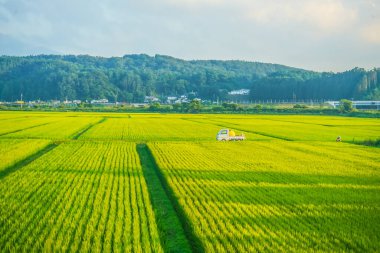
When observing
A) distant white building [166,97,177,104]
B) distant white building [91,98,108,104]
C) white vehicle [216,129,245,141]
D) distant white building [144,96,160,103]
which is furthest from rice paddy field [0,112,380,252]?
distant white building [144,96,160,103]

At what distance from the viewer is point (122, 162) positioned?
20.3 m

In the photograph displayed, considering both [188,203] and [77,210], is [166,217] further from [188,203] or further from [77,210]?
[77,210]

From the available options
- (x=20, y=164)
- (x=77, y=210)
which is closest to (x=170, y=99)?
(x=20, y=164)

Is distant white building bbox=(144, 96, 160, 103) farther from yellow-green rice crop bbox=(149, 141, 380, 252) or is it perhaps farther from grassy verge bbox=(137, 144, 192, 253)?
grassy verge bbox=(137, 144, 192, 253)

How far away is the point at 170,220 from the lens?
35.2ft

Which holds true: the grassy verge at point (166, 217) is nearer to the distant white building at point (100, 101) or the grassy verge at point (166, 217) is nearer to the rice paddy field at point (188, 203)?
the rice paddy field at point (188, 203)

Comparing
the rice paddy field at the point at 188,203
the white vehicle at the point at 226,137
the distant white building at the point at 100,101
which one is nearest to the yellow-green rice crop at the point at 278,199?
the rice paddy field at the point at 188,203

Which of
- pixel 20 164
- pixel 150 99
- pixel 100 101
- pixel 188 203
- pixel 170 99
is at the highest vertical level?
pixel 188 203

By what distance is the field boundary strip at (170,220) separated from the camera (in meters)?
8.98

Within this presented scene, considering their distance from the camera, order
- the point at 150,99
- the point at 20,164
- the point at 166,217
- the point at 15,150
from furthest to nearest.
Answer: the point at 150,99 < the point at 15,150 < the point at 20,164 < the point at 166,217

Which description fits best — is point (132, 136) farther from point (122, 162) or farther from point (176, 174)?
point (176, 174)

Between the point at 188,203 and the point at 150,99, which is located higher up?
the point at 188,203

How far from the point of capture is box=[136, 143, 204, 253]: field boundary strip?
898cm

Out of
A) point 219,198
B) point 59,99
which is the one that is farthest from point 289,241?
point 59,99
